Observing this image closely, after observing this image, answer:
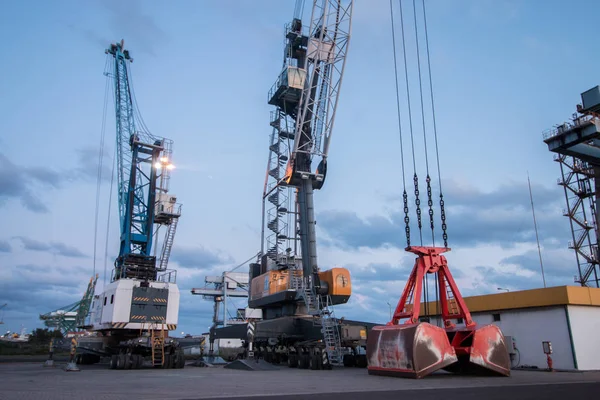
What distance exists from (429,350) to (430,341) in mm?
305

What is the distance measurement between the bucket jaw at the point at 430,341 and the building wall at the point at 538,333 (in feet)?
23.6

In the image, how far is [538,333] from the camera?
2356cm

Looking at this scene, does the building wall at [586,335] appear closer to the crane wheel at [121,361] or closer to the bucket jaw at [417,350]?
the bucket jaw at [417,350]

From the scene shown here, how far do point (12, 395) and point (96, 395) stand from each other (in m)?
1.89

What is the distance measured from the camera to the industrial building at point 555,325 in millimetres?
22141

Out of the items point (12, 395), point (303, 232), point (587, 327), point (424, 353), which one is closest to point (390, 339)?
point (424, 353)

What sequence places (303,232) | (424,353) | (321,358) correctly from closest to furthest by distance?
(424,353) < (321,358) < (303,232)

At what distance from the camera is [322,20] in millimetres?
34156

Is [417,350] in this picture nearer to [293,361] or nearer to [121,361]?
[293,361]

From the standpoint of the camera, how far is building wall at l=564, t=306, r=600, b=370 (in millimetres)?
21953

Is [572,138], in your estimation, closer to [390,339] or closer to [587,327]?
[587,327]

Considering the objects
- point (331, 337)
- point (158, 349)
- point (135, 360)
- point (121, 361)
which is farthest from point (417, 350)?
point (121, 361)

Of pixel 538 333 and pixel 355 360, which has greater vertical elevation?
pixel 538 333

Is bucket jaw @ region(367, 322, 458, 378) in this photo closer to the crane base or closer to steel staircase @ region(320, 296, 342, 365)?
the crane base
